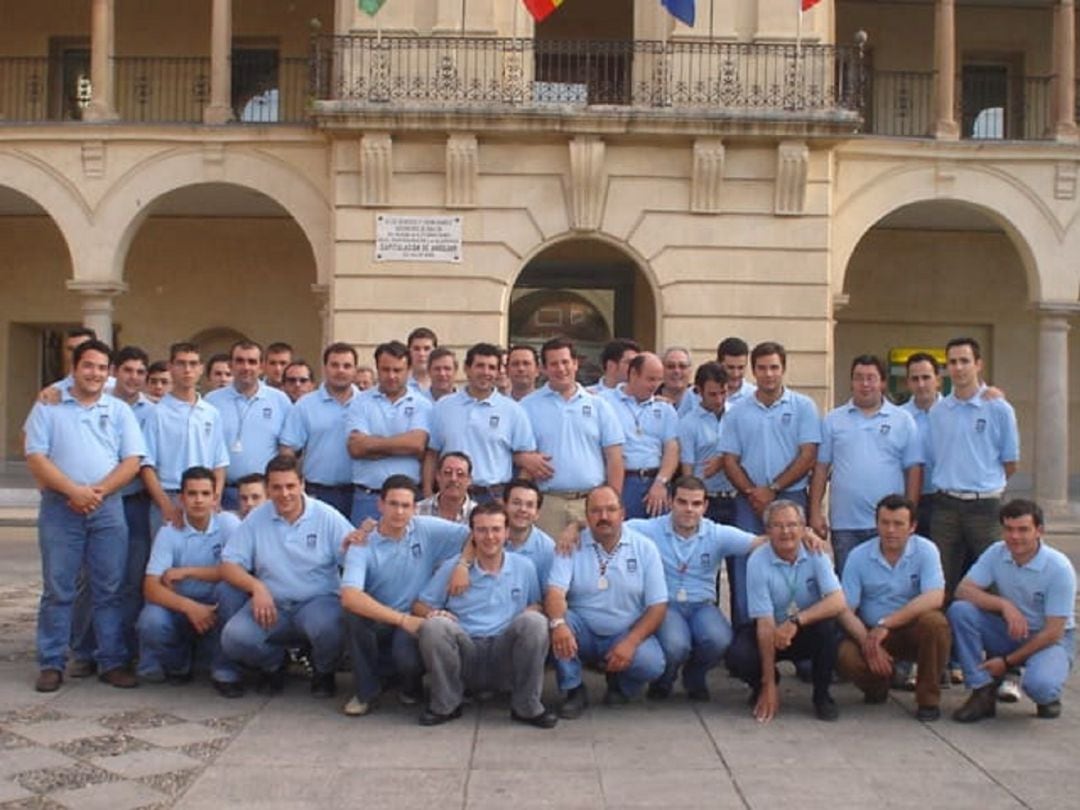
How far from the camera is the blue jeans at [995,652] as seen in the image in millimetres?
7574

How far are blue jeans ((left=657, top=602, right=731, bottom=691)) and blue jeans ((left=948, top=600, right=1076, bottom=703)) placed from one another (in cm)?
132

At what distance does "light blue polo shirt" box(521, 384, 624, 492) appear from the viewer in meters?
8.90

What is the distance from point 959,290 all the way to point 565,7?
8637 mm

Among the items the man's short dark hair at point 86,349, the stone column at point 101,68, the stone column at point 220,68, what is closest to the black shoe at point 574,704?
the man's short dark hair at point 86,349

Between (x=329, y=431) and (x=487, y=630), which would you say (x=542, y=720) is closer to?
(x=487, y=630)

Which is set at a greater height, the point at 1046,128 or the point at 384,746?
the point at 1046,128

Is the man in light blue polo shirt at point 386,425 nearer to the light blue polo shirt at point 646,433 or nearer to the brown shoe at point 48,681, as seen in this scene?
the light blue polo shirt at point 646,433

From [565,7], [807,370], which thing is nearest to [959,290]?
[807,370]

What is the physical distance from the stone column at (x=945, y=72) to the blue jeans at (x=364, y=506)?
13.4 m

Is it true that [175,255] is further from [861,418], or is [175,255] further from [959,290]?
[861,418]

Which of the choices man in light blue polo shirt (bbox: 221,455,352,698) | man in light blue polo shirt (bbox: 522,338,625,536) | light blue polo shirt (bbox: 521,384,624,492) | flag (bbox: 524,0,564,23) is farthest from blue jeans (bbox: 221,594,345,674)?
flag (bbox: 524,0,564,23)

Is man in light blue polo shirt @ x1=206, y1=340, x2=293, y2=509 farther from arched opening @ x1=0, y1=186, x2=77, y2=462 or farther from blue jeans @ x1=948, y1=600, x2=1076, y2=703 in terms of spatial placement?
arched opening @ x1=0, y1=186, x2=77, y2=462

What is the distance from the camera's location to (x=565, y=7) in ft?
70.6

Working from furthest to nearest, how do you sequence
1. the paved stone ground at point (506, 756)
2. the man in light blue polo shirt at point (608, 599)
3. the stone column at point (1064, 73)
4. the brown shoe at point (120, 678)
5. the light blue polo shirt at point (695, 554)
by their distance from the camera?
the stone column at point (1064, 73), the brown shoe at point (120, 678), the light blue polo shirt at point (695, 554), the man in light blue polo shirt at point (608, 599), the paved stone ground at point (506, 756)
